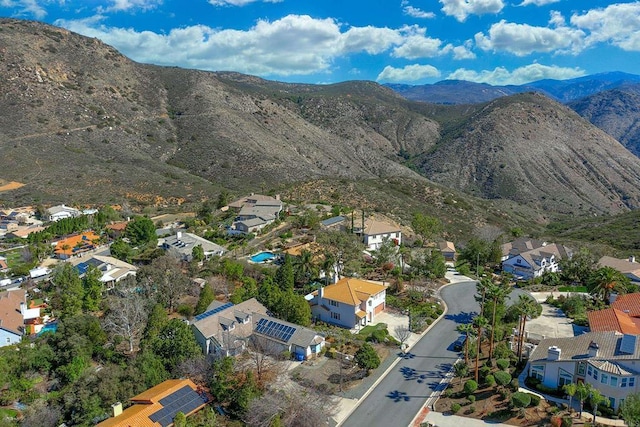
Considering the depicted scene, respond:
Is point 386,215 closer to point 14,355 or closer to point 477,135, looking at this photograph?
point 14,355

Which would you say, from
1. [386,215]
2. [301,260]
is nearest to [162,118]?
[386,215]

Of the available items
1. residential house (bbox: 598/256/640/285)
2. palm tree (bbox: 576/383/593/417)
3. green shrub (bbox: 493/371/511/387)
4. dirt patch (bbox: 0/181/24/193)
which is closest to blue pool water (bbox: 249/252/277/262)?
green shrub (bbox: 493/371/511/387)

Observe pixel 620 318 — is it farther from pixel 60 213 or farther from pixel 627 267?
pixel 60 213

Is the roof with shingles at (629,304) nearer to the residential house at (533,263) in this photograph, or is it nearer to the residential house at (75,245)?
the residential house at (533,263)

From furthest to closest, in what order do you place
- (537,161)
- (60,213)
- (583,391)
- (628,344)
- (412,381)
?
(537,161)
(60,213)
(412,381)
(628,344)
(583,391)

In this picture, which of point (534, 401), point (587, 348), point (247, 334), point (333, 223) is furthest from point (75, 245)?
point (587, 348)

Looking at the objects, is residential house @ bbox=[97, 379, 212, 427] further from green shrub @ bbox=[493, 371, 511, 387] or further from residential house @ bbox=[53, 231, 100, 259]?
residential house @ bbox=[53, 231, 100, 259]

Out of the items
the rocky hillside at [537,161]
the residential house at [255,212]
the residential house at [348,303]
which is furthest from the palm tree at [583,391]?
the rocky hillside at [537,161]
